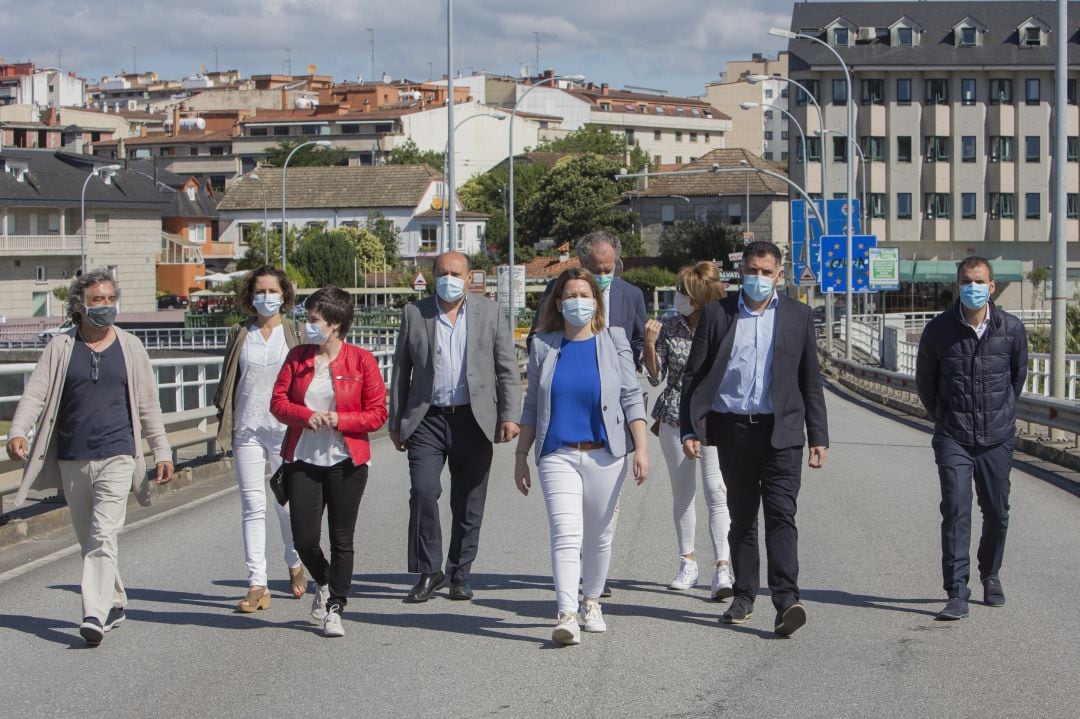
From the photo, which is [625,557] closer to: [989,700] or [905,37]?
[989,700]

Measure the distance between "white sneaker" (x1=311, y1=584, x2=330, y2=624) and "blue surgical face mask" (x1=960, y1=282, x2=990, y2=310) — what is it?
3.63 metres

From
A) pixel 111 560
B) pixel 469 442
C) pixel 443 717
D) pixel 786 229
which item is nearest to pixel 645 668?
pixel 443 717

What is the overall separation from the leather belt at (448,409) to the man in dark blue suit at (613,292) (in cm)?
109

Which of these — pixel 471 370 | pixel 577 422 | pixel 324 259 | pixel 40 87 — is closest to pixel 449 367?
pixel 471 370

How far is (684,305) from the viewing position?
28.4 feet

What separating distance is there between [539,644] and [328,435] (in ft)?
4.79

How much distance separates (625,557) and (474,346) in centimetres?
220

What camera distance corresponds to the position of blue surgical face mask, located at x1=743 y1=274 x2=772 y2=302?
7547mm

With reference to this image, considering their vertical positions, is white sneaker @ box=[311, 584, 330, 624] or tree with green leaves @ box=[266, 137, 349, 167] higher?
tree with green leaves @ box=[266, 137, 349, 167]

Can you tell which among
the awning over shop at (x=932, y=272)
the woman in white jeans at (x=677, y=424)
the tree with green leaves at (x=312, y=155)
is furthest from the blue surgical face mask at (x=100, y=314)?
the tree with green leaves at (x=312, y=155)

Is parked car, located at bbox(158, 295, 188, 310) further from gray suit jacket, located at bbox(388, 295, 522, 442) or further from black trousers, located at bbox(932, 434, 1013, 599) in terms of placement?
black trousers, located at bbox(932, 434, 1013, 599)

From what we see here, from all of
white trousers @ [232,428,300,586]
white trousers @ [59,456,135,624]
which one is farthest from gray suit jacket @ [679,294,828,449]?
white trousers @ [59,456,135,624]

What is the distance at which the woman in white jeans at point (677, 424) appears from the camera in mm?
8602

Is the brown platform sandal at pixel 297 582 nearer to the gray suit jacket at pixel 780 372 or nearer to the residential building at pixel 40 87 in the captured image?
the gray suit jacket at pixel 780 372
